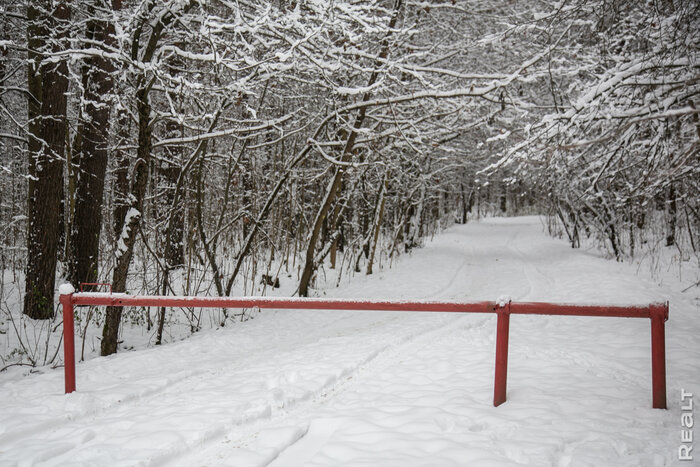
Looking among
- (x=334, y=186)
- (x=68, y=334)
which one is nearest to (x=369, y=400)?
(x=68, y=334)

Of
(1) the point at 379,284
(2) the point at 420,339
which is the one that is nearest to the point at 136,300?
(2) the point at 420,339

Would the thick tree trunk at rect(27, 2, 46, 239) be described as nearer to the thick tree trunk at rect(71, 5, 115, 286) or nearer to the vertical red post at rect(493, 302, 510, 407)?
the thick tree trunk at rect(71, 5, 115, 286)

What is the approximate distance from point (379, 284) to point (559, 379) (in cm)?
783

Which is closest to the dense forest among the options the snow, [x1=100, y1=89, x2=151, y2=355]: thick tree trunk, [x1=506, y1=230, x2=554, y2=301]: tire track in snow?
[x1=100, y1=89, x2=151, y2=355]: thick tree trunk

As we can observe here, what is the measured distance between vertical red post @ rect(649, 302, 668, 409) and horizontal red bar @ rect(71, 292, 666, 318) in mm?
34

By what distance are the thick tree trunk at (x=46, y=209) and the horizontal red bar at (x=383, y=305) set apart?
14.4 ft

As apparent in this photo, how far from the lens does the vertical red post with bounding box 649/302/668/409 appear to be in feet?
11.5

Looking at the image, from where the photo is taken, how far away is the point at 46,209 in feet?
A: 25.2

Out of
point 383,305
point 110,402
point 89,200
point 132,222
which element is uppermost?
point 89,200

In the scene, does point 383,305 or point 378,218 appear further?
point 378,218

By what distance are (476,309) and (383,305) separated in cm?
80

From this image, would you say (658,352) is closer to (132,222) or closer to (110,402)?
(110,402)

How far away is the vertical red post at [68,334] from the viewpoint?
13.4 ft

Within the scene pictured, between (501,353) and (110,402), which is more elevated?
(501,353)
